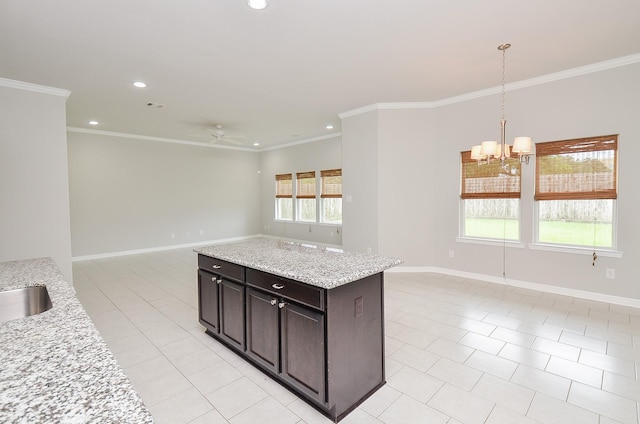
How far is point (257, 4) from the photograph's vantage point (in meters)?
2.52

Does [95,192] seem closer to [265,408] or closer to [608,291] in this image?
[265,408]

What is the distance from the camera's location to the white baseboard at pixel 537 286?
12.4ft

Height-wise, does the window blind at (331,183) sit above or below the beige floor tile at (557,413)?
above

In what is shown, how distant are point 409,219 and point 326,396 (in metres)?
3.94

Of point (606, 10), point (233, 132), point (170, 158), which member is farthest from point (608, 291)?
point (170, 158)

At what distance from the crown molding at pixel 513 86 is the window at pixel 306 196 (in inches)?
112

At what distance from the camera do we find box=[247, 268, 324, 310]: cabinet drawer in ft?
6.14

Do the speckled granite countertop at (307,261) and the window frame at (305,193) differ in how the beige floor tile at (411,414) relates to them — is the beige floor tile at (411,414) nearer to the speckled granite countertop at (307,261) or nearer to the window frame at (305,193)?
the speckled granite countertop at (307,261)

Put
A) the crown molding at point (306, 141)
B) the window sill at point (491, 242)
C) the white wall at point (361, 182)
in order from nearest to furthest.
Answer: the window sill at point (491, 242)
the white wall at point (361, 182)
the crown molding at point (306, 141)

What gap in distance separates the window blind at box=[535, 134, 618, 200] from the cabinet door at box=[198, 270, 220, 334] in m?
4.39

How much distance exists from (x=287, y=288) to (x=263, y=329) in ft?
1.57

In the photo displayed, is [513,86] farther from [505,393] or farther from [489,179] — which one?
[505,393]

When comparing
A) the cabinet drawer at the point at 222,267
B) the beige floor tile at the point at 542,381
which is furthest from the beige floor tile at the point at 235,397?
the beige floor tile at the point at 542,381

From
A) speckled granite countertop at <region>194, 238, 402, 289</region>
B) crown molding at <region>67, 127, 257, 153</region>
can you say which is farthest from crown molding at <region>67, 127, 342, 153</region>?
speckled granite countertop at <region>194, 238, 402, 289</region>
